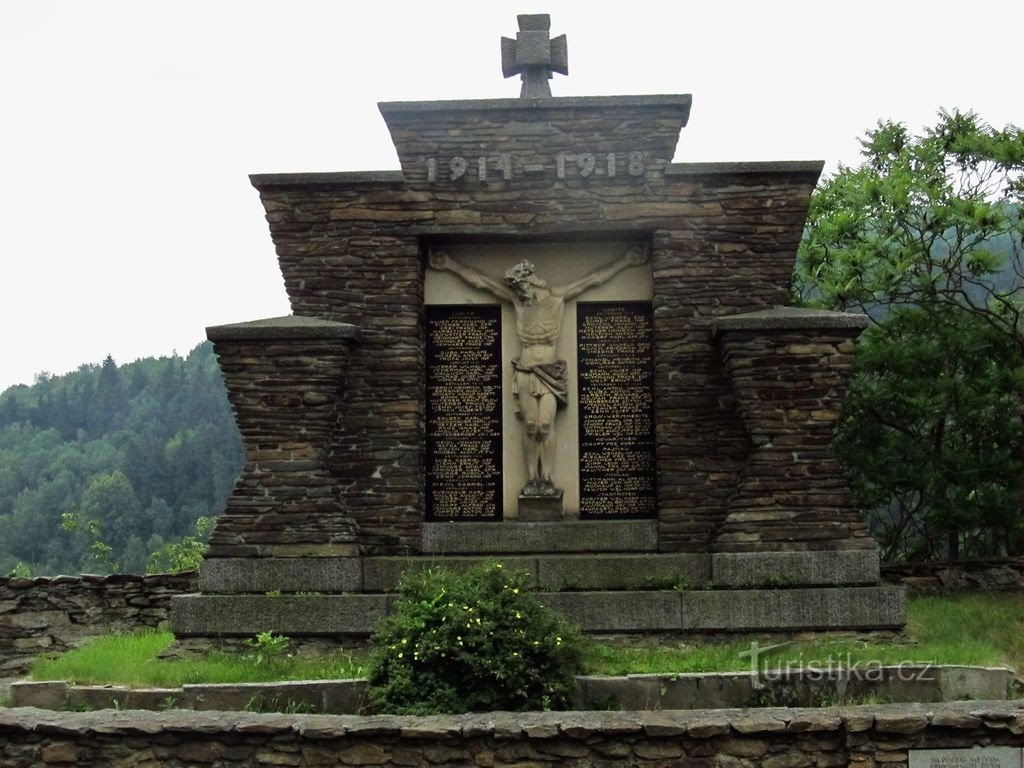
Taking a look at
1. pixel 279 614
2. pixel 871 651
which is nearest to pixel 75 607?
pixel 279 614

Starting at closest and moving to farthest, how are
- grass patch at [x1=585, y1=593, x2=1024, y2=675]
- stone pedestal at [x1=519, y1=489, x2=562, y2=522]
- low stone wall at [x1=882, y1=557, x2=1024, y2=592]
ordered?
grass patch at [x1=585, y1=593, x2=1024, y2=675] < stone pedestal at [x1=519, y1=489, x2=562, y2=522] < low stone wall at [x1=882, y1=557, x2=1024, y2=592]

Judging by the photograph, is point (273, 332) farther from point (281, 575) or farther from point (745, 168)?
point (745, 168)

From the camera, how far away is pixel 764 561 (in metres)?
10.2

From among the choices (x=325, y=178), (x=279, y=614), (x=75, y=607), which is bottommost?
(x=75, y=607)

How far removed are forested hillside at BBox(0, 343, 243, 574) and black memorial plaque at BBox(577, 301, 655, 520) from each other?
25119 mm

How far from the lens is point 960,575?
13.1m

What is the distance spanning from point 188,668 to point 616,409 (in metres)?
4.82

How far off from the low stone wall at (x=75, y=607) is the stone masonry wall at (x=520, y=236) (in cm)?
429

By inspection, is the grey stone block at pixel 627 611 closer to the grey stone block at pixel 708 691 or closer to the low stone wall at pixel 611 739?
the grey stone block at pixel 708 691

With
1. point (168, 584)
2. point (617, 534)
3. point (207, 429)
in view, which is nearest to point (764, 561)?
point (617, 534)

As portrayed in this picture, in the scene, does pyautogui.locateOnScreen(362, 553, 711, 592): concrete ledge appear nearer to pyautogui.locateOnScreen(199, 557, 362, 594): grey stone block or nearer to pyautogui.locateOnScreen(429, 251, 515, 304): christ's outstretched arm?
pyautogui.locateOnScreen(199, 557, 362, 594): grey stone block

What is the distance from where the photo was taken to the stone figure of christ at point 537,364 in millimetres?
11109

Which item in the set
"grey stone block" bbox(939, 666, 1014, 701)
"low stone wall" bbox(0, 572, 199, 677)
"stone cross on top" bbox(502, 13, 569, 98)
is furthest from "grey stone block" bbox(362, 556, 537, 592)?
"stone cross on top" bbox(502, 13, 569, 98)

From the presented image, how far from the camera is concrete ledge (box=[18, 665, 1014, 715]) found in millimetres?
8594
